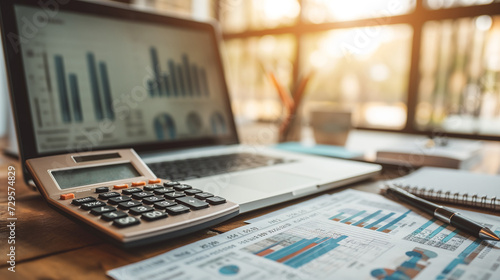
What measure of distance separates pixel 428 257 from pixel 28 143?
1.91 ft

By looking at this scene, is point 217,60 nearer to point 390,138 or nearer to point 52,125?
point 52,125

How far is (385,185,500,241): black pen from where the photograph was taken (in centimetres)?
40

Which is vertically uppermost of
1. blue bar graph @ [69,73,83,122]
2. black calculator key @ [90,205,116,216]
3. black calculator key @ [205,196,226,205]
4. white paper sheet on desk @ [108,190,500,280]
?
blue bar graph @ [69,73,83,122]

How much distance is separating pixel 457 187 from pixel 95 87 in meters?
0.67

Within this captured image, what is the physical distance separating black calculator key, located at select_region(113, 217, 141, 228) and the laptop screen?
325mm

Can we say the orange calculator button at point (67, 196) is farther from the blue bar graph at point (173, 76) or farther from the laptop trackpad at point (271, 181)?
the blue bar graph at point (173, 76)

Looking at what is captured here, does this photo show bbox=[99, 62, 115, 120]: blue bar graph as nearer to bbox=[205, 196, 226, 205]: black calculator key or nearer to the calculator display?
the calculator display

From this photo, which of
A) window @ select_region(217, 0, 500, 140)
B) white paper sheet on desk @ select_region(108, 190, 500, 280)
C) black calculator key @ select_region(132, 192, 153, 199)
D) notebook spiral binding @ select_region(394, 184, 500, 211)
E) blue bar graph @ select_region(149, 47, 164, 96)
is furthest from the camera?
window @ select_region(217, 0, 500, 140)

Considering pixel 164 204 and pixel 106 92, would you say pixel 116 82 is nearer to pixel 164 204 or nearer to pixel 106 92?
pixel 106 92

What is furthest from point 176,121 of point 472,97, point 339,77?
point 339,77

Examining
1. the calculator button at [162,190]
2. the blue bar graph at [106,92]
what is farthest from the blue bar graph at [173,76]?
the calculator button at [162,190]

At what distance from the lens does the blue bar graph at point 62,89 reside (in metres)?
0.62

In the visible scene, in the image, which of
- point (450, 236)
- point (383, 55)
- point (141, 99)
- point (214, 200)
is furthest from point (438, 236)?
point (383, 55)

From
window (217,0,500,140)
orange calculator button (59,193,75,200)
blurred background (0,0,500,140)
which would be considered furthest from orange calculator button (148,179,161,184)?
window (217,0,500,140)
